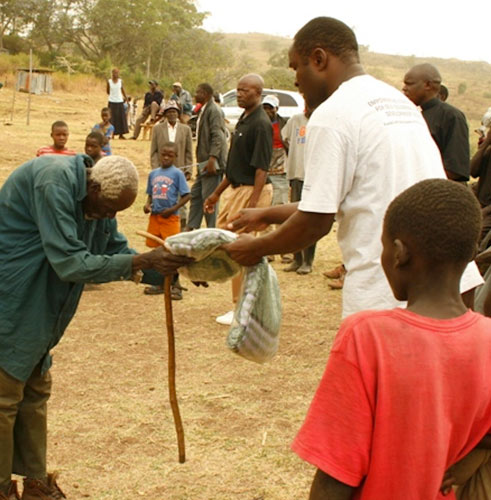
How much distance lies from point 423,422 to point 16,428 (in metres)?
2.34

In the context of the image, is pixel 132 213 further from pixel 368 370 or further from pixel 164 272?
pixel 368 370

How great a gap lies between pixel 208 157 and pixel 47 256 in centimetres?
514

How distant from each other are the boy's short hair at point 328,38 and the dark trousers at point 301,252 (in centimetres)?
560

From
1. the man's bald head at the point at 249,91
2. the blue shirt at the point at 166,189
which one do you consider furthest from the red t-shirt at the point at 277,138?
the man's bald head at the point at 249,91

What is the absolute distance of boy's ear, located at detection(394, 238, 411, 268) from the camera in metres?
1.77

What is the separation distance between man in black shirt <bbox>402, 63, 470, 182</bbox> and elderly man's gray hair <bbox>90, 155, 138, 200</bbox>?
335 centimetres

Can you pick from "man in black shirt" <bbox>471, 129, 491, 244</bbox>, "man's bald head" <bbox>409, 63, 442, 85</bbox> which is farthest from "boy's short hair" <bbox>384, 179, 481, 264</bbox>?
"man's bald head" <bbox>409, 63, 442, 85</bbox>

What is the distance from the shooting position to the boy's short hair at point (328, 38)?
105 inches

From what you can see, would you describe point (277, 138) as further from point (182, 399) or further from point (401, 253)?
point (401, 253)

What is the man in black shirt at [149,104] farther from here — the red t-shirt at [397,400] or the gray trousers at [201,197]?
the red t-shirt at [397,400]

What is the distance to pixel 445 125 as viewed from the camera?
19.4ft

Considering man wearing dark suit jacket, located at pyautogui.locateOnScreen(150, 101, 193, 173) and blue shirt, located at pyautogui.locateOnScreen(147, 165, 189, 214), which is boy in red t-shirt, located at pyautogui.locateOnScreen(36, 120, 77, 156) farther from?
man wearing dark suit jacket, located at pyautogui.locateOnScreen(150, 101, 193, 173)

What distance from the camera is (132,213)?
455 inches

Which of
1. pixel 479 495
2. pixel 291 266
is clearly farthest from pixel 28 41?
pixel 479 495
